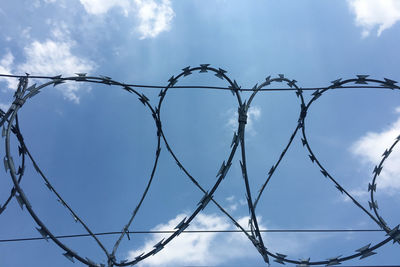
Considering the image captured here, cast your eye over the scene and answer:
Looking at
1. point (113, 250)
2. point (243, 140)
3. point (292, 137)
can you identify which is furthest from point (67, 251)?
point (292, 137)

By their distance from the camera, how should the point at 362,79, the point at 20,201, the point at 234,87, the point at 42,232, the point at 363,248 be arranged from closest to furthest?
the point at 42,232 → the point at 20,201 → the point at 363,248 → the point at 234,87 → the point at 362,79

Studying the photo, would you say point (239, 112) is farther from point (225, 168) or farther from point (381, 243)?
point (381, 243)

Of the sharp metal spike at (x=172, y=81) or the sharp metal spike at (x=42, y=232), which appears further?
the sharp metal spike at (x=172, y=81)

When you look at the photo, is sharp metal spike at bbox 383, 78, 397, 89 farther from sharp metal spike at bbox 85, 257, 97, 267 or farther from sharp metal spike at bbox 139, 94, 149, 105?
sharp metal spike at bbox 85, 257, 97, 267

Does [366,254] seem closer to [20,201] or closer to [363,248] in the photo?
[363,248]

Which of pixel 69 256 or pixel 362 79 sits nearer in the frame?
pixel 69 256

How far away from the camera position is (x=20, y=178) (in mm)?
7691

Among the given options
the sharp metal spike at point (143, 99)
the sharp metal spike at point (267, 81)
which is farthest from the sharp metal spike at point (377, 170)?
the sharp metal spike at point (143, 99)

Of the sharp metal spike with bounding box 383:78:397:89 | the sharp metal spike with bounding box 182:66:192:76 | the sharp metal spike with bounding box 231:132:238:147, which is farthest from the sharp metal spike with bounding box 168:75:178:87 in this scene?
the sharp metal spike with bounding box 383:78:397:89

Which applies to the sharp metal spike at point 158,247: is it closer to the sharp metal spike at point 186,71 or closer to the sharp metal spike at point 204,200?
the sharp metal spike at point 204,200

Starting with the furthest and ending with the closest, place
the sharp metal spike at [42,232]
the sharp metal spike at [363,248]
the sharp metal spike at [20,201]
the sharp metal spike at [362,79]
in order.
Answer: the sharp metal spike at [362,79]
the sharp metal spike at [363,248]
the sharp metal spike at [20,201]
the sharp metal spike at [42,232]

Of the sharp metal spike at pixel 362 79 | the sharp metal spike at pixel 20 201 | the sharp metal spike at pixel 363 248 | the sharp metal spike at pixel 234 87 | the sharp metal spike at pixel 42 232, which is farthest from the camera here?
the sharp metal spike at pixel 362 79

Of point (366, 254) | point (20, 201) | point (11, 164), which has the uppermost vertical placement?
point (11, 164)

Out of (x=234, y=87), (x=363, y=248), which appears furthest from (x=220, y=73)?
(x=363, y=248)
